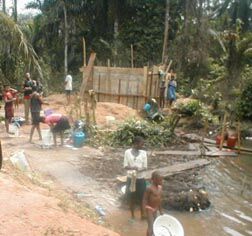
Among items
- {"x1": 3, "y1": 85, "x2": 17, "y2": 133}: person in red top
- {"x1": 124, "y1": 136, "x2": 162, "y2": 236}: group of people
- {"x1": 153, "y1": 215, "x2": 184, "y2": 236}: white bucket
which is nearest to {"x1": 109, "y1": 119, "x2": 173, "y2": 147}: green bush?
{"x1": 3, "y1": 85, "x2": 17, "y2": 133}: person in red top

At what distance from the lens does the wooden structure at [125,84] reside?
20194 millimetres

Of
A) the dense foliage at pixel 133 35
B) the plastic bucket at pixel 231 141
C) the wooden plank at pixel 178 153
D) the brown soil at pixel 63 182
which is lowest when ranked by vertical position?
the wooden plank at pixel 178 153

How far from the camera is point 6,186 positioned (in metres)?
7.50

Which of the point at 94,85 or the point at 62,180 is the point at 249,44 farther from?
the point at 62,180

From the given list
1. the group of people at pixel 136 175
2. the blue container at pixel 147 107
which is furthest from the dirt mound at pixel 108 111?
the group of people at pixel 136 175

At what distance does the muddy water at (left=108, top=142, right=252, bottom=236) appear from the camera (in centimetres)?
847

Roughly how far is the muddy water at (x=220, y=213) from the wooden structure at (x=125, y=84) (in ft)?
25.1

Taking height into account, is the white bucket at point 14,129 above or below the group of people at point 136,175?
below

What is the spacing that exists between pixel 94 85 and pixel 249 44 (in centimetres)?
669

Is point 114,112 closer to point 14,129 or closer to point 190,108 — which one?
point 190,108

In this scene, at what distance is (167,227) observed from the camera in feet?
22.9

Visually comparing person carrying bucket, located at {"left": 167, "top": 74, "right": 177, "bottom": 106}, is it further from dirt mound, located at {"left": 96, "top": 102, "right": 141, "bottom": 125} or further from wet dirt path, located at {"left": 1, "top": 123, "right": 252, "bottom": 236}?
wet dirt path, located at {"left": 1, "top": 123, "right": 252, "bottom": 236}

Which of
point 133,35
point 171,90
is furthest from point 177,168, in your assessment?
point 133,35

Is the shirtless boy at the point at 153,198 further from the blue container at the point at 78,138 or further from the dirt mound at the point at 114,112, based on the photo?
the dirt mound at the point at 114,112
